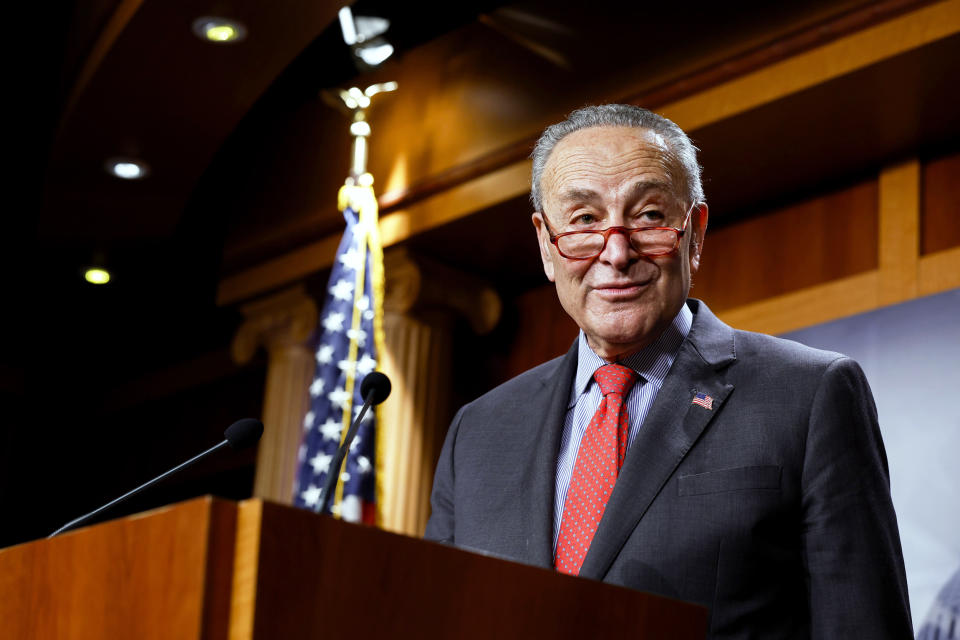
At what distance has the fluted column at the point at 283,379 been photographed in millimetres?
6219

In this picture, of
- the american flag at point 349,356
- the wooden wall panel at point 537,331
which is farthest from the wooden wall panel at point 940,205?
the american flag at point 349,356

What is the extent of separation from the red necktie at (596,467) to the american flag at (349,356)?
3.29 metres

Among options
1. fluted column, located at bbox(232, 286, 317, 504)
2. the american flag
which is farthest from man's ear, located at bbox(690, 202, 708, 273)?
fluted column, located at bbox(232, 286, 317, 504)

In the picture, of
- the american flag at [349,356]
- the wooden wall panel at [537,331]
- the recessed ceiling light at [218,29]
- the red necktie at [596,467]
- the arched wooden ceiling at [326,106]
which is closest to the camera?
the red necktie at [596,467]

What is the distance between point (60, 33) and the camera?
18.9 ft

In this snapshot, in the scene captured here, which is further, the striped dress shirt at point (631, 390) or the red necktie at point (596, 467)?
the striped dress shirt at point (631, 390)

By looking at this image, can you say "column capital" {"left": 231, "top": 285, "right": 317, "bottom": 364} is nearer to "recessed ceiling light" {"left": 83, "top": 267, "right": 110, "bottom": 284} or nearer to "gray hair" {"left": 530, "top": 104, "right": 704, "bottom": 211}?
"recessed ceiling light" {"left": 83, "top": 267, "right": 110, "bottom": 284}

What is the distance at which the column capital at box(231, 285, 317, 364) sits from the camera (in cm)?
628

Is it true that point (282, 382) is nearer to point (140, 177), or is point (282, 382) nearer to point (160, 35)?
point (140, 177)

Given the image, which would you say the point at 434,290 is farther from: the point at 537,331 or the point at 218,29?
the point at 218,29

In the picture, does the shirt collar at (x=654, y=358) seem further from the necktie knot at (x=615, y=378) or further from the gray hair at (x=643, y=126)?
the gray hair at (x=643, y=126)

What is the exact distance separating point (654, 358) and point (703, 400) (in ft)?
0.57

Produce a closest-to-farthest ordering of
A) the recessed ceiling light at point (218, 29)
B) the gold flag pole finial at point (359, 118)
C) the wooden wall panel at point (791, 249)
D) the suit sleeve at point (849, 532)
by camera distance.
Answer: the suit sleeve at point (849, 532)
the wooden wall panel at point (791, 249)
the recessed ceiling light at point (218, 29)
the gold flag pole finial at point (359, 118)

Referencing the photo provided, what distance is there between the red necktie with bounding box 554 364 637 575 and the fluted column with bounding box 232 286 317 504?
4.14 m
